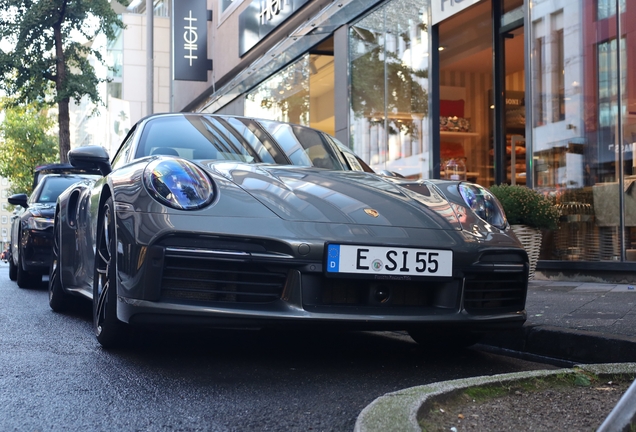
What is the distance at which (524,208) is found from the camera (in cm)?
754

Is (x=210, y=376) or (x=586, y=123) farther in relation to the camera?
(x=586, y=123)

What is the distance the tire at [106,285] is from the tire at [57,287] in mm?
1622

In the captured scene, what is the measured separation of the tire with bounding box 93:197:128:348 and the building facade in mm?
5435

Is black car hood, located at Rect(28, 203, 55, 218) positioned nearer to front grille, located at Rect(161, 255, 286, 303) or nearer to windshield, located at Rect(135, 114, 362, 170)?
windshield, located at Rect(135, 114, 362, 170)

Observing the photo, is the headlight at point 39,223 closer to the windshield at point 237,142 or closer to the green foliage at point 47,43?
the windshield at point 237,142

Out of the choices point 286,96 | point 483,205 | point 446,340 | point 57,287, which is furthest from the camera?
point 286,96

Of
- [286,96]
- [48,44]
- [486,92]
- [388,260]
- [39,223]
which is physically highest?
[48,44]

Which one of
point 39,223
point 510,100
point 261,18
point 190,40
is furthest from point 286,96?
point 39,223

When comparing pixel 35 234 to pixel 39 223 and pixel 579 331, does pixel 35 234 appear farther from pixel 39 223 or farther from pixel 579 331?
pixel 579 331

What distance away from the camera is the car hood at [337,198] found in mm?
3404

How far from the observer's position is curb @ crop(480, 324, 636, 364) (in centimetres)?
359

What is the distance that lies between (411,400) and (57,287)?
3869 mm

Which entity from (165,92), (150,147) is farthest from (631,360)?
(165,92)

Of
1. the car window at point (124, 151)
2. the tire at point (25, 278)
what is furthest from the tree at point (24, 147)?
the car window at point (124, 151)
